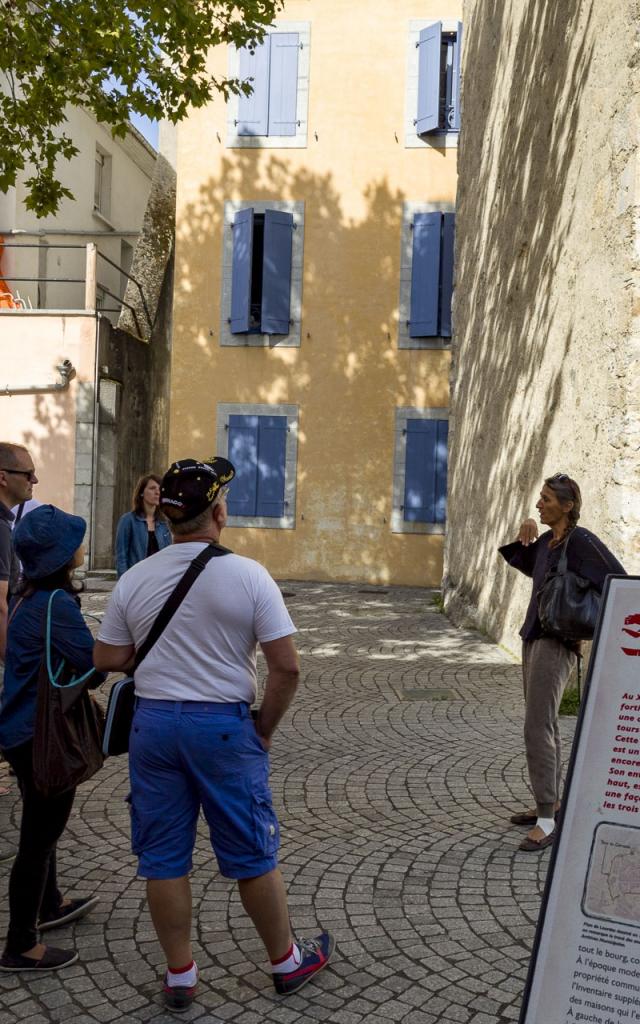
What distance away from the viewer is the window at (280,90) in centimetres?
1644

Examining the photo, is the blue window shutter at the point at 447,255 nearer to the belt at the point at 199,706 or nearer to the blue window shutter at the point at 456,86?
the blue window shutter at the point at 456,86

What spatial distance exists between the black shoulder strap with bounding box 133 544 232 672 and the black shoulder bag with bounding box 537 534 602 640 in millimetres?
1905

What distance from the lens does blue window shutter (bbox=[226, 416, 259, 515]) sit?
1647cm

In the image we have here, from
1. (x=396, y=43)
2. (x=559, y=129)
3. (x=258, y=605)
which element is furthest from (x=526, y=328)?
(x=396, y=43)

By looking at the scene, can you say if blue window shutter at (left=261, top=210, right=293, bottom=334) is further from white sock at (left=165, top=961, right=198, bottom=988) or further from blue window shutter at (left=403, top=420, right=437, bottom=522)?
white sock at (left=165, top=961, right=198, bottom=988)

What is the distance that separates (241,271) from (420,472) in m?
4.69

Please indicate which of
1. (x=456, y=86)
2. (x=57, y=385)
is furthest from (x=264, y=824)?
(x=456, y=86)

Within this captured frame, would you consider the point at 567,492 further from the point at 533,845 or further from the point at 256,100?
the point at 256,100

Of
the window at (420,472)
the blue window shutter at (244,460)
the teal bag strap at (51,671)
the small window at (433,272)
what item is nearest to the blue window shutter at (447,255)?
the small window at (433,272)

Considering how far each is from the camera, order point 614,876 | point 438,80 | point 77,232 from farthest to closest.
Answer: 1. point 77,232
2. point 438,80
3. point 614,876

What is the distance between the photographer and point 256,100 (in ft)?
54.1

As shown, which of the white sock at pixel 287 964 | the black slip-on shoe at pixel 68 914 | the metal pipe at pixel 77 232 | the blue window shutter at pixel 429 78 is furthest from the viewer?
the metal pipe at pixel 77 232

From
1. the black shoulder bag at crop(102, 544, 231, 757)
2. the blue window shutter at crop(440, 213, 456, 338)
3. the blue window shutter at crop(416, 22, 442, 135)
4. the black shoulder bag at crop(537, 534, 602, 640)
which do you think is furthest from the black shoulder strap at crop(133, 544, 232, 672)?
the blue window shutter at crop(416, 22, 442, 135)

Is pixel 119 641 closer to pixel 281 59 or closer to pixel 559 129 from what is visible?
pixel 559 129
